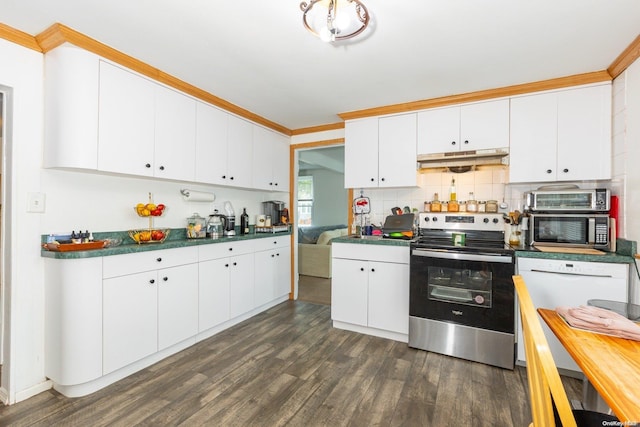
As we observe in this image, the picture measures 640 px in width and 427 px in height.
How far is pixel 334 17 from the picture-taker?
5.14 ft

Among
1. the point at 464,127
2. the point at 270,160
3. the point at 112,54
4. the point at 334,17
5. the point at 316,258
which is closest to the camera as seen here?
the point at 334,17

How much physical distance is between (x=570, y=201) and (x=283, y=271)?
3.00 m

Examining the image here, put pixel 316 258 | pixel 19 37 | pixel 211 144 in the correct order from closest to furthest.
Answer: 1. pixel 19 37
2. pixel 211 144
3. pixel 316 258

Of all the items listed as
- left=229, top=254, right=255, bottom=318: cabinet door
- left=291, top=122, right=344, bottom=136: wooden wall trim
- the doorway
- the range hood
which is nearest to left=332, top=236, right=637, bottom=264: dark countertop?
the range hood

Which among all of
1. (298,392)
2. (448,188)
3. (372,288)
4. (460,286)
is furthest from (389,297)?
(448,188)

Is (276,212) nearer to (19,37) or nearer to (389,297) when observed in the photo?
(389,297)

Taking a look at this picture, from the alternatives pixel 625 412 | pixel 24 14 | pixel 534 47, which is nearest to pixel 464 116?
pixel 534 47

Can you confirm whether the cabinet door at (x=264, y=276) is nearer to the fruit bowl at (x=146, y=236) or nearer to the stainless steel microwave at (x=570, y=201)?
the fruit bowl at (x=146, y=236)

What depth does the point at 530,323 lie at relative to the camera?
2.81 ft

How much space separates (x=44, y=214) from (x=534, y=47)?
11.4 feet

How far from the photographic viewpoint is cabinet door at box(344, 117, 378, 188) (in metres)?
3.19

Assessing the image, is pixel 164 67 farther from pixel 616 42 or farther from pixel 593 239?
pixel 593 239

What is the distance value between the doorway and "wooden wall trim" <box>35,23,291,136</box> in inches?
63.9

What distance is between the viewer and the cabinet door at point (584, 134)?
234cm
